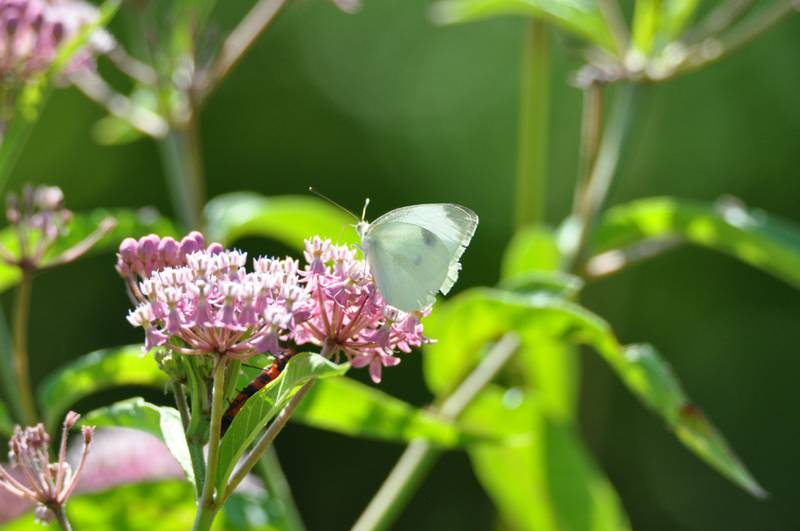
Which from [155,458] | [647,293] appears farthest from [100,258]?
[155,458]

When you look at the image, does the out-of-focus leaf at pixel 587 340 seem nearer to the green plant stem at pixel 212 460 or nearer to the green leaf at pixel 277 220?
the green leaf at pixel 277 220

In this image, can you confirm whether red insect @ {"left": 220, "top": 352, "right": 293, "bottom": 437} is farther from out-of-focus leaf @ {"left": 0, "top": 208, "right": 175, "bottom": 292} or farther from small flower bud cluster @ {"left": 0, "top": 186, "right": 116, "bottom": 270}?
out-of-focus leaf @ {"left": 0, "top": 208, "right": 175, "bottom": 292}

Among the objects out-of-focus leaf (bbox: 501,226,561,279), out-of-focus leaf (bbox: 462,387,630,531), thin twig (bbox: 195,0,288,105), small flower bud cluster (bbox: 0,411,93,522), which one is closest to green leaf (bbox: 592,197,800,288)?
out-of-focus leaf (bbox: 501,226,561,279)

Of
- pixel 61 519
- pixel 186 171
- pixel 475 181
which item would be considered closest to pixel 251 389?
pixel 61 519

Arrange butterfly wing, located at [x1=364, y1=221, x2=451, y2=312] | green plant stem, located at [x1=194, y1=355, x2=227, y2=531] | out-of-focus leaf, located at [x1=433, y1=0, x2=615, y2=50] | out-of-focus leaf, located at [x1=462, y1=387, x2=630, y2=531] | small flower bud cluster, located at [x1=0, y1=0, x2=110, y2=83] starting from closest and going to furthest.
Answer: green plant stem, located at [x1=194, y1=355, x2=227, y2=531] → butterfly wing, located at [x1=364, y1=221, x2=451, y2=312] → small flower bud cluster, located at [x1=0, y1=0, x2=110, y2=83] → out-of-focus leaf, located at [x1=433, y1=0, x2=615, y2=50] → out-of-focus leaf, located at [x1=462, y1=387, x2=630, y2=531]

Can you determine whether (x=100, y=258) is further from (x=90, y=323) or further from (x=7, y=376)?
(x=7, y=376)

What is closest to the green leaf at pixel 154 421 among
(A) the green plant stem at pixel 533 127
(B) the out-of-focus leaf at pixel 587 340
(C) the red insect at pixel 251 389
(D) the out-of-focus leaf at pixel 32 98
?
(C) the red insect at pixel 251 389
